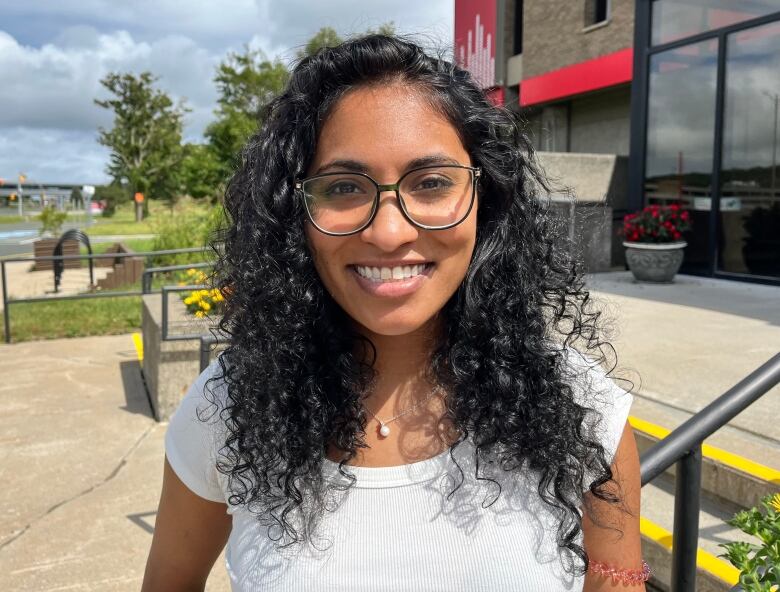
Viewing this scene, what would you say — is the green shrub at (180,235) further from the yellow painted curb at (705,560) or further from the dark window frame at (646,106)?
the yellow painted curb at (705,560)

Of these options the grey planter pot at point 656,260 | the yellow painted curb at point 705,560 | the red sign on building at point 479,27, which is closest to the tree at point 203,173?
the red sign on building at point 479,27

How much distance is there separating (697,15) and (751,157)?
2126mm

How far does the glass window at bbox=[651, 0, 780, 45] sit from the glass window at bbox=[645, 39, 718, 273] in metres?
0.22

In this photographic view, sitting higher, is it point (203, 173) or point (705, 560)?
point (203, 173)

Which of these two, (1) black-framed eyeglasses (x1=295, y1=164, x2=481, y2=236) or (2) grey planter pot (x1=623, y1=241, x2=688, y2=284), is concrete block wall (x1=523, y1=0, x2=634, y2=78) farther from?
(1) black-framed eyeglasses (x1=295, y1=164, x2=481, y2=236)

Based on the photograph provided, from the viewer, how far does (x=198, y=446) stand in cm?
138

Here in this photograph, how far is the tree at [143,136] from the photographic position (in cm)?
5197

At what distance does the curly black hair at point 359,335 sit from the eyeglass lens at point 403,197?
0.09m

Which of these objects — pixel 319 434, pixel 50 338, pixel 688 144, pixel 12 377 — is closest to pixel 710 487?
pixel 319 434

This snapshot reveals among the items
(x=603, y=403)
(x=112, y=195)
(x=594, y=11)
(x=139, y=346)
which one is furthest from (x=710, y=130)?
(x=112, y=195)

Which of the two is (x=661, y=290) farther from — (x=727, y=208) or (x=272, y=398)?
(x=272, y=398)

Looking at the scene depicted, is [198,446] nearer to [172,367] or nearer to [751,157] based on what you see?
[172,367]

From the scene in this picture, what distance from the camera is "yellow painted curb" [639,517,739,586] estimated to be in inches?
96.7

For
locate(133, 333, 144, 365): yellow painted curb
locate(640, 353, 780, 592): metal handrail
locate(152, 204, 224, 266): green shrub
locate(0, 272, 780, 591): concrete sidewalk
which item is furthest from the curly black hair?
locate(152, 204, 224, 266): green shrub
